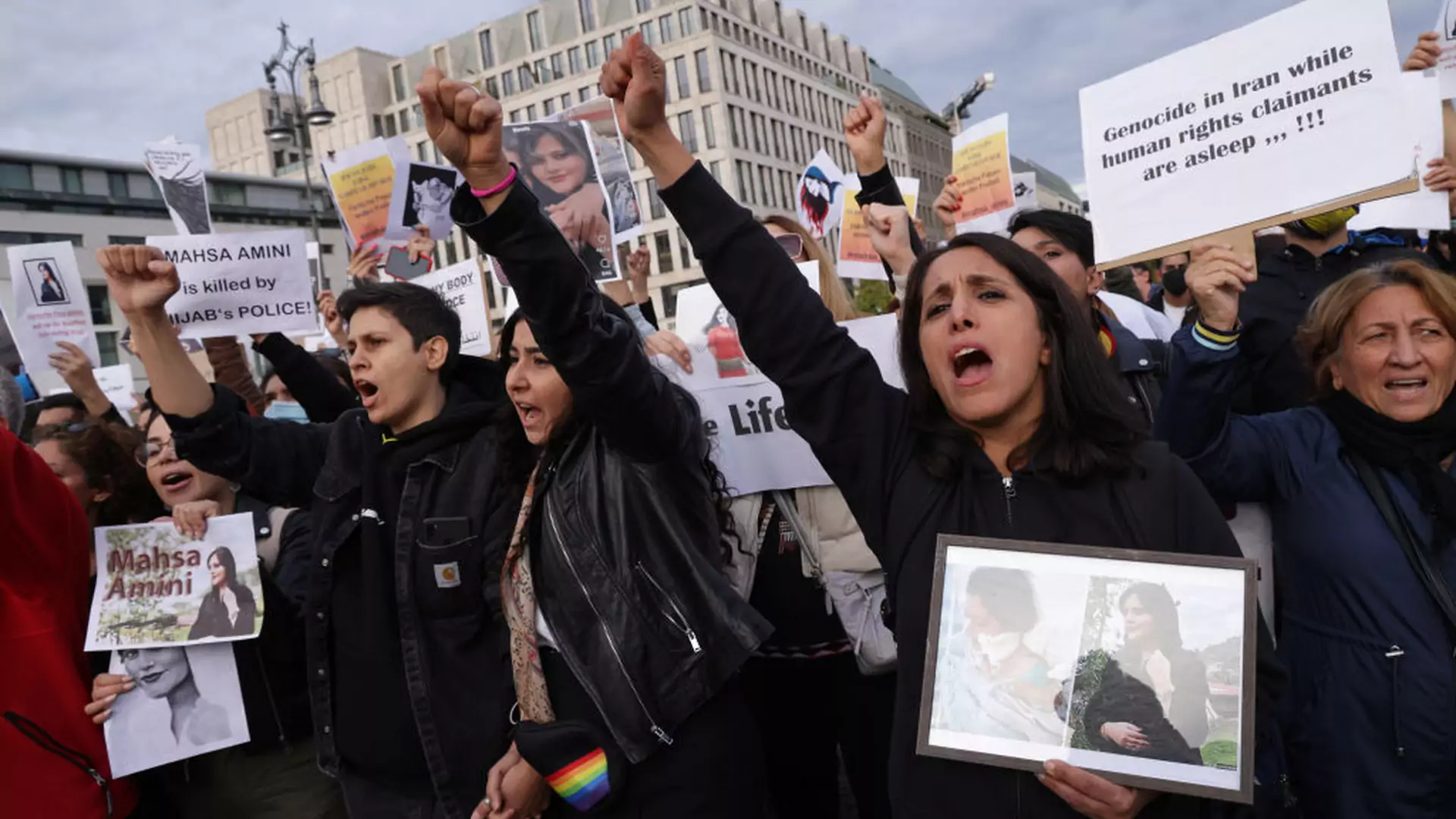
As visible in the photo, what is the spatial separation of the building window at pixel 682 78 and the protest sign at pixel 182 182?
2412 inches

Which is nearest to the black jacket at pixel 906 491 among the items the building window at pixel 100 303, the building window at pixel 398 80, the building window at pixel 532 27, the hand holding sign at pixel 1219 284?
the hand holding sign at pixel 1219 284

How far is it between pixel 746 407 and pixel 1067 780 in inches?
66.9

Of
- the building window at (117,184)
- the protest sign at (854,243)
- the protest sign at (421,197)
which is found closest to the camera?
the protest sign at (421,197)

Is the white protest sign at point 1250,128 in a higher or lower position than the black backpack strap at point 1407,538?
higher

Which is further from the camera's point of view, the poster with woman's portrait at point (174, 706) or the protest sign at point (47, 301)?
the protest sign at point (47, 301)

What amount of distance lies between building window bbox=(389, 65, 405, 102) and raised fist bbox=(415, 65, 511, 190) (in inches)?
2959

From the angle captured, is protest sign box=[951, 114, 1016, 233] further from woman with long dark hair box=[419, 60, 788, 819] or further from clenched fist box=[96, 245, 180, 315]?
clenched fist box=[96, 245, 180, 315]

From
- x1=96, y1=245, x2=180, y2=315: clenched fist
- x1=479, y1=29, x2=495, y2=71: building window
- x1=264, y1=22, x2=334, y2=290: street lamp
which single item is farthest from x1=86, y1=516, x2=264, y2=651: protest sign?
x1=479, y1=29, x2=495, y2=71: building window

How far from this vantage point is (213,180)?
159 ft

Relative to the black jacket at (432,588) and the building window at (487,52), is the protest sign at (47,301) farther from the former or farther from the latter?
the building window at (487,52)

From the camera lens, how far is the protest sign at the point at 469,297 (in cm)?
518

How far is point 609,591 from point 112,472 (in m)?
2.08

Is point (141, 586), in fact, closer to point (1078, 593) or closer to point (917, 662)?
point (917, 662)

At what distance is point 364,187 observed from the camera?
203 inches
